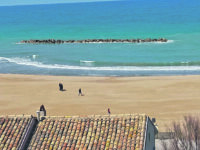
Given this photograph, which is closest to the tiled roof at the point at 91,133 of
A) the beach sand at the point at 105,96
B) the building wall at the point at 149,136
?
the building wall at the point at 149,136

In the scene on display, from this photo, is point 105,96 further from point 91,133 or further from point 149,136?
point 91,133

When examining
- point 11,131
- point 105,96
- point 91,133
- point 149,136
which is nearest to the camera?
point 91,133

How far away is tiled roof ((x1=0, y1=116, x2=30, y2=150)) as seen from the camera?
73.3 feet

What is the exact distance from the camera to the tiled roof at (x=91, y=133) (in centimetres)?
2183

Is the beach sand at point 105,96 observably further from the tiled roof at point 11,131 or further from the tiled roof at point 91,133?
the tiled roof at point 11,131

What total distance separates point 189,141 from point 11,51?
70.5 meters

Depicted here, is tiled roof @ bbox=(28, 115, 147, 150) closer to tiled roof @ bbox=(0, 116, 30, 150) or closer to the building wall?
tiled roof @ bbox=(0, 116, 30, 150)

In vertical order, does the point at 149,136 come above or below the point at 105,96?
above

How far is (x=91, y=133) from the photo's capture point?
73.8ft

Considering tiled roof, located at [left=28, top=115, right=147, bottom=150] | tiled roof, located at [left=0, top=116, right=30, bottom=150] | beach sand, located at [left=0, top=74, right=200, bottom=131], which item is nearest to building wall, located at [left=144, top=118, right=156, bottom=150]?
tiled roof, located at [left=28, top=115, right=147, bottom=150]

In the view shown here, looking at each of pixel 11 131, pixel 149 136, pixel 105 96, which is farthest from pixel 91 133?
pixel 105 96

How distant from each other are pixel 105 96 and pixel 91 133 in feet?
91.3

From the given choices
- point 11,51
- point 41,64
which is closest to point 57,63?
point 41,64

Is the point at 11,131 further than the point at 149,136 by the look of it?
No
